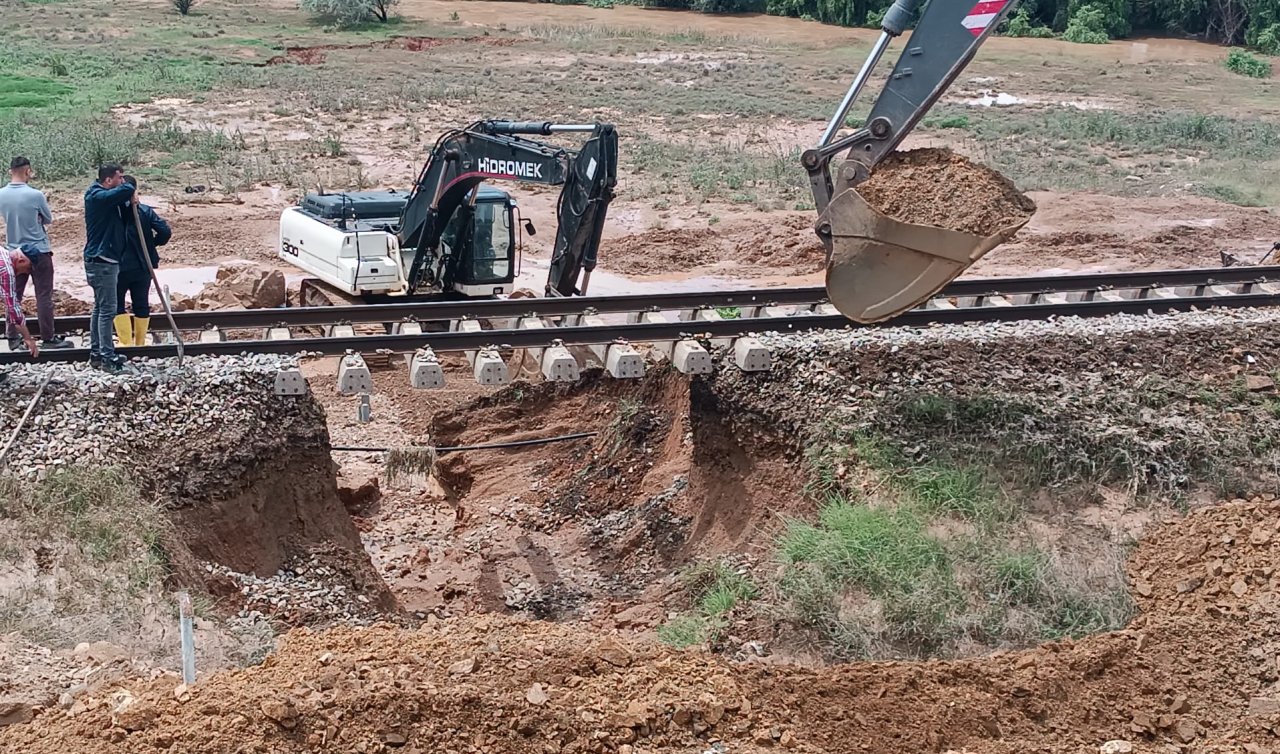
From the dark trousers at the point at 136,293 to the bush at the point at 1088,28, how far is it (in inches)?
2020

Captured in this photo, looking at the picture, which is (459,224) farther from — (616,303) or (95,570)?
(95,570)

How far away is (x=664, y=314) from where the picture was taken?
39.6 ft

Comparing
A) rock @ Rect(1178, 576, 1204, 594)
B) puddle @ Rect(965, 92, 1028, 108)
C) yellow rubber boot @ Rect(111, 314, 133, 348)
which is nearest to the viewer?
rock @ Rect(1178, 576, 1204, 594)

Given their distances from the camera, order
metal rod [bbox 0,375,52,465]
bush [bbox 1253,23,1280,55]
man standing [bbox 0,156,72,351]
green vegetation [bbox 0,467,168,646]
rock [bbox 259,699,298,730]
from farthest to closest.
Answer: bush [bbox 1253,23,1280,55] → man standing [bbox 0,156,72,351] → metal rod [bbox 0,375,52,465] → green vegetation [bbox 0,467,168,646] → rock [bbox 259,699,298,730]

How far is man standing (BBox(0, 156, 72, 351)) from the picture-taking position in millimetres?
10242

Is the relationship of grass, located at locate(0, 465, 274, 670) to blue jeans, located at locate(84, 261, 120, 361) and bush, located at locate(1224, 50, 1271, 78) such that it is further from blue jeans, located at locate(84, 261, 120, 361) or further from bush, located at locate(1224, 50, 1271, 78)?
bush, located at locate(1224, 50, 1271, 78)

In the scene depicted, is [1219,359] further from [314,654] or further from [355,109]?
[355,109]

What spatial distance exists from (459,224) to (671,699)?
30.4 ft

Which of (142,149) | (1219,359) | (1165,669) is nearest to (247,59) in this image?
(142,149)

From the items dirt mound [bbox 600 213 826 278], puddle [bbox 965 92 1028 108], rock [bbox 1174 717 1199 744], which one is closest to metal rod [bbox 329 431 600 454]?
rock [bbox 1174 717 1199 744]

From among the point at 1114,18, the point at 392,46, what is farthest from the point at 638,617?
the point at 1114,18

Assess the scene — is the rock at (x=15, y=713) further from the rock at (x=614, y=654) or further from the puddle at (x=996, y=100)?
the puddle at (x=996, y=100)

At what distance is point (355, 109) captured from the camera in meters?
32.5

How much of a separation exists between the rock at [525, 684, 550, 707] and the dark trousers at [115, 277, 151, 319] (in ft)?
18.7
